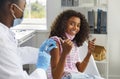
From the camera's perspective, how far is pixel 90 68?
264 cm

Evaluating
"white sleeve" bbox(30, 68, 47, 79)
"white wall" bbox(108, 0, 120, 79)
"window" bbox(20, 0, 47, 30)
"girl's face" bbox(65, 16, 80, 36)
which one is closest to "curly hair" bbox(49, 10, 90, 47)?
"girl's face" bbox(65, 16, 80, 36)

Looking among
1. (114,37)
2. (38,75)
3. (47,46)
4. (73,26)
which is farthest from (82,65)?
(114,37)

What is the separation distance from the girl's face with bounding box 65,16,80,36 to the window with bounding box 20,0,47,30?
158cm

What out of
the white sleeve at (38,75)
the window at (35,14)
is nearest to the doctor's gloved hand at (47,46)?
the white sleeve at (38,75)

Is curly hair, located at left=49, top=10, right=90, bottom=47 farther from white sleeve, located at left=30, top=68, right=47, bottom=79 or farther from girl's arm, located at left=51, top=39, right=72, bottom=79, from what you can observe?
white sleeve, located at left=30, top=68, right=47, bottom=79

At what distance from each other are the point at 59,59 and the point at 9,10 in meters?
0.78

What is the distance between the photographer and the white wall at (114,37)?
3.50 metres

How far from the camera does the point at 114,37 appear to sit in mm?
3553

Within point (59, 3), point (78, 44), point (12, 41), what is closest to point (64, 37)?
point (78, 44)

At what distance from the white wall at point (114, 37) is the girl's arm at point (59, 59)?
1.60 meters

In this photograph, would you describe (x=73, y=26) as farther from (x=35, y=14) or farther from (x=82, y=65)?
(x=35, y=14)

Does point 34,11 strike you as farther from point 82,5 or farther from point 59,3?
point 82,5

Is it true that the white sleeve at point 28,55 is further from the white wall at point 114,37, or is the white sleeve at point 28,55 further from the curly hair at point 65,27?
the white wall at point 114,37

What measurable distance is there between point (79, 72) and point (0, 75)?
1.14 meters
